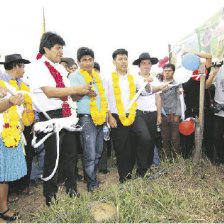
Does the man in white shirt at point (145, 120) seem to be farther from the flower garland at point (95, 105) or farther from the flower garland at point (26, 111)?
the flower garland at point (26, 111)

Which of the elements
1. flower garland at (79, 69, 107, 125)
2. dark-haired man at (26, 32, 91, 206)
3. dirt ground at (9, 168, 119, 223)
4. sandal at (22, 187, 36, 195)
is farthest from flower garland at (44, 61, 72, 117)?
sandal at (22, 187, 36, 195)

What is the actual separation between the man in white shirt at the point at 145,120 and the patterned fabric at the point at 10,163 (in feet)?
5.19

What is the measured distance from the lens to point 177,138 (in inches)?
155

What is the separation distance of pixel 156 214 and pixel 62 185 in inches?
64.7

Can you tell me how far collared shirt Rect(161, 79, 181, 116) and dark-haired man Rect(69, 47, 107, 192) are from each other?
A: 1564 millimetres

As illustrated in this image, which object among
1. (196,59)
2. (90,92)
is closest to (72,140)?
(90,92)

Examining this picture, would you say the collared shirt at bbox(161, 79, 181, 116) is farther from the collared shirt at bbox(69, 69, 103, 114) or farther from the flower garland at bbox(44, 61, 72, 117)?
the flower garland at bbox(44, 61, 72, 117)

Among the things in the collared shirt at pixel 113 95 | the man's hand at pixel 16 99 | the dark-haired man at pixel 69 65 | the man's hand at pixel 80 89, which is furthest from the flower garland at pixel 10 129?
the dark-haired man at pixel 69 65

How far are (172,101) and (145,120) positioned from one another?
930mm

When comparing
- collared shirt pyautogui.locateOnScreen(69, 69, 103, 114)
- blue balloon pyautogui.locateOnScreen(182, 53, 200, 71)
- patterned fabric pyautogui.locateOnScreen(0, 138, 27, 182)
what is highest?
blue balloon pyautogui.locateOnScreen(182, 53, 200, 71)

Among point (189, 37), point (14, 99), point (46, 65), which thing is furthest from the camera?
point (189, 37)

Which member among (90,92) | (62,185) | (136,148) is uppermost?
(90,92)

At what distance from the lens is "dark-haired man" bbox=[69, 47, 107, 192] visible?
2779mm

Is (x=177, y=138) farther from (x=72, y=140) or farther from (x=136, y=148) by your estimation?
(x=72, y=140)
